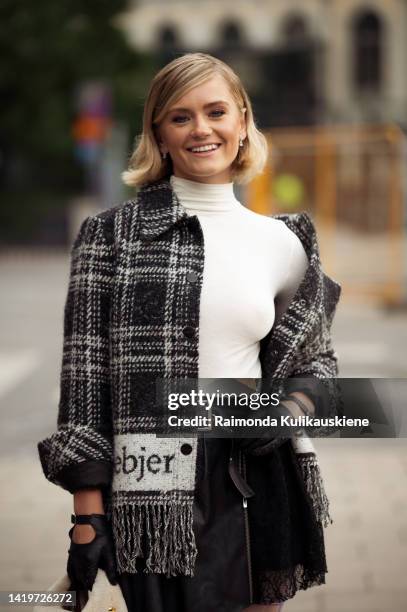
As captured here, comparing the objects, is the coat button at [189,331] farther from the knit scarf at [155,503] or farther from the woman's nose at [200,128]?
the woman's nose at [200,128]

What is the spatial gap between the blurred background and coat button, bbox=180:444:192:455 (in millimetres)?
521

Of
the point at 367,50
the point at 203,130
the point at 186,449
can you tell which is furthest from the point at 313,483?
the point at 367,50

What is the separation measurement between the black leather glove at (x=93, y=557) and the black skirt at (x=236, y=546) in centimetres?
5

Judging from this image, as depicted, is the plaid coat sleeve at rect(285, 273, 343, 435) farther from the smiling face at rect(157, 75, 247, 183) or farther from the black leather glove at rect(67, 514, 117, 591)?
the black leather glove at rect(67, 514, 117, 591)

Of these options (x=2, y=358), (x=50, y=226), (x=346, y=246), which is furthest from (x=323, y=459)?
(x=50, y=226)

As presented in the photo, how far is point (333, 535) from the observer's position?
5.44 metres

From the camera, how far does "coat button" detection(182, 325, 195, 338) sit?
2.53 m

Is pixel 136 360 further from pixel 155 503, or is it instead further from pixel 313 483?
pixel 313 483

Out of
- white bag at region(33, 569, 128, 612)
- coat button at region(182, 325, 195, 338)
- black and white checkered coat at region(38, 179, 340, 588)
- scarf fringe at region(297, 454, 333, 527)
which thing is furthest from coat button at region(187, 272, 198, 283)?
white bag at region(33, 569, 128, 612)

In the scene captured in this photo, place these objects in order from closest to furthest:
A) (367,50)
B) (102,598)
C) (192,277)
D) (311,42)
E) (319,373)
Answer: (102,598)
(192,277)
(319,373)
(311,42)
(367,50)

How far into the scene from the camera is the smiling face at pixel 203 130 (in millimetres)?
2588

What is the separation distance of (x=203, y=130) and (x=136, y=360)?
0.52 m

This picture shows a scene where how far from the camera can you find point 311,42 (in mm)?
52188

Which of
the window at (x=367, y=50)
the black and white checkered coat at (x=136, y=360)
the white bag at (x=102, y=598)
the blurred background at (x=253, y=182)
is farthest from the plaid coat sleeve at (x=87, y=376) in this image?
the window at (x=367, y=50)
